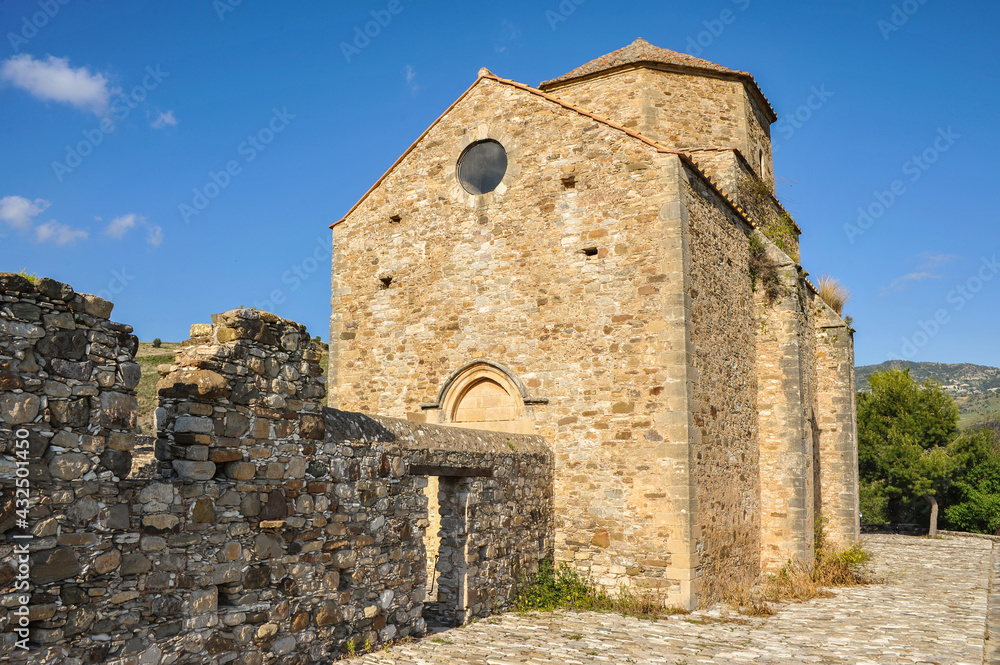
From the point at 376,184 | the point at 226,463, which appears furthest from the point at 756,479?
the point at 226,463

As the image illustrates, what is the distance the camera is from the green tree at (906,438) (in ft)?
73.5

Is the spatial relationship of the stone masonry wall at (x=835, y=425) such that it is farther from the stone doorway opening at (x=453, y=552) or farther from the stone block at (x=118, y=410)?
the stone block at (x=118, y=410)

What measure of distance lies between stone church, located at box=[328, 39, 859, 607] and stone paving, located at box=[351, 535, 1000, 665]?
978 mm

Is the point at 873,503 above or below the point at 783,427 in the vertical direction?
below

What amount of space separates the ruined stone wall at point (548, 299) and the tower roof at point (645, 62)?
115 inches

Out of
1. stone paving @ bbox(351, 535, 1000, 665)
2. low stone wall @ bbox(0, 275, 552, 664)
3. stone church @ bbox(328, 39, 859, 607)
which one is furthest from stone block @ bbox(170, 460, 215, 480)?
stone church @ bbox(328, 39, 859, 607)

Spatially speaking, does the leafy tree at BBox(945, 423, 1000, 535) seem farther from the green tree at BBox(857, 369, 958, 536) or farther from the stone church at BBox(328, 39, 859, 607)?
the stone church at BBox(328, 39, 859, 607)

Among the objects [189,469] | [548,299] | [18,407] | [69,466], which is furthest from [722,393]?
[18,407]

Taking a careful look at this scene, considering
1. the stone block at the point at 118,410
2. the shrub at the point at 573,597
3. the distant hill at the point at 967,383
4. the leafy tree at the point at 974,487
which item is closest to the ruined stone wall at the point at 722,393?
the shrub at the point at 573,597

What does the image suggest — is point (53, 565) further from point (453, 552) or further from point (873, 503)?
point (873, 503)

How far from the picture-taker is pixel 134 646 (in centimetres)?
482

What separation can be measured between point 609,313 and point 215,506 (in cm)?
621

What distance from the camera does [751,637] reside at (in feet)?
27.1

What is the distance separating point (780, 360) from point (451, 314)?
5.56 metres
